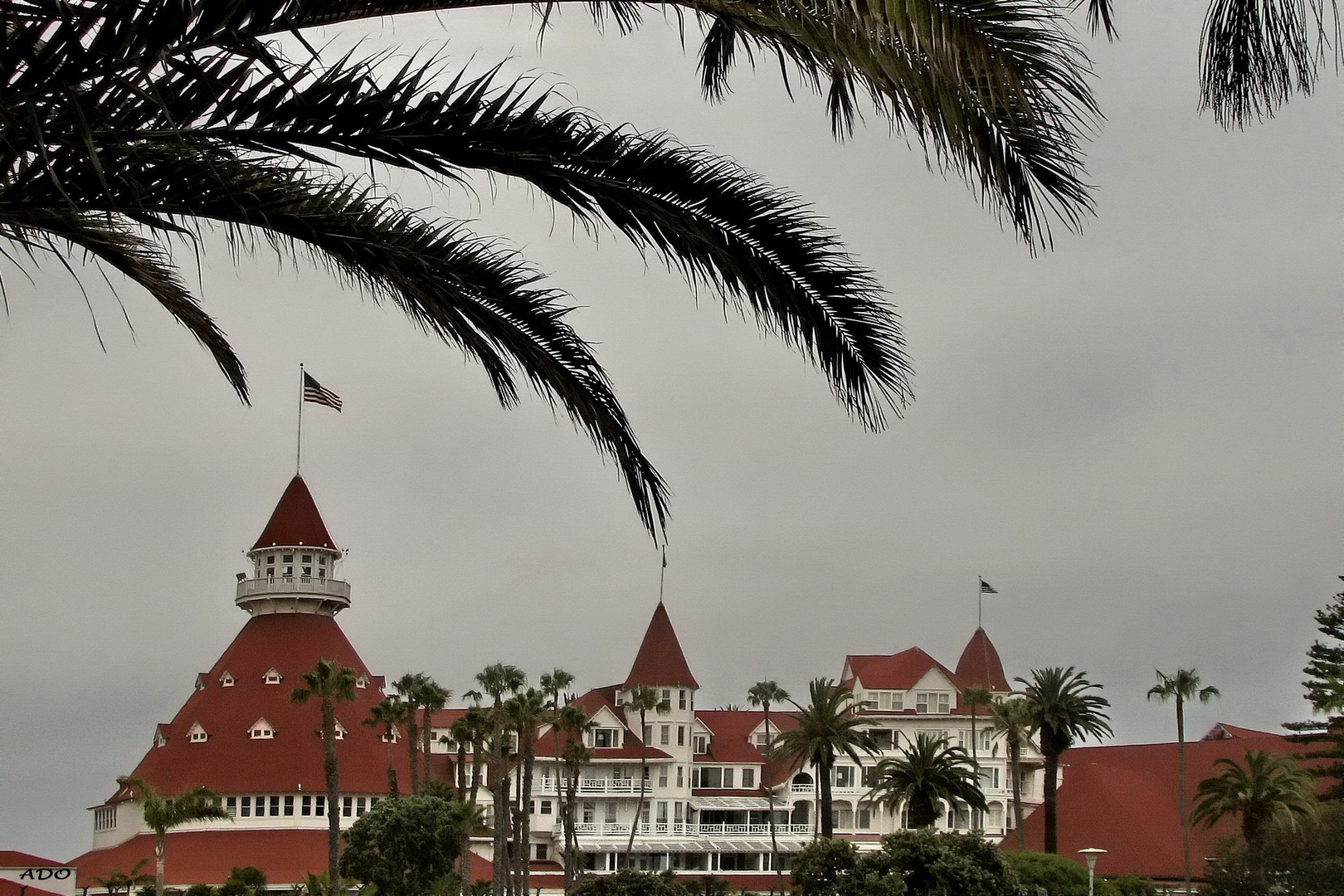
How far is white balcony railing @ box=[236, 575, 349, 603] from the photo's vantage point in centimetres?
7550

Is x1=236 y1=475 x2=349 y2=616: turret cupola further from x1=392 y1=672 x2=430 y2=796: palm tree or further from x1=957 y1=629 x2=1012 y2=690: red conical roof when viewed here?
x1=957 y1=629 x2=1012 y2=690: red conical roof

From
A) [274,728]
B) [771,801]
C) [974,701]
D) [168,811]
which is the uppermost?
[974,701]

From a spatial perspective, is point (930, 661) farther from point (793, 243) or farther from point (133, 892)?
point (793, 243)

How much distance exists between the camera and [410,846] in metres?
51.1

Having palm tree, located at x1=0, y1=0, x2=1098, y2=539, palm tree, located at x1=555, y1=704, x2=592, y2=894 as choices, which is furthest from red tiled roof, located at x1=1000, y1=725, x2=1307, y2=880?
palm tree, located at x1=0, y1=0, x2=1098, y2=539

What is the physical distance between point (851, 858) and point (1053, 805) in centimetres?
2529

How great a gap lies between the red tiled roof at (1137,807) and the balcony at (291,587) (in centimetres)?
3730

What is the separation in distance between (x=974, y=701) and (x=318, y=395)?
4025 cm

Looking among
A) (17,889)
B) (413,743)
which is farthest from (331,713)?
(17,889)

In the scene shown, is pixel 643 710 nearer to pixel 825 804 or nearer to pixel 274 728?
pixel 825 804

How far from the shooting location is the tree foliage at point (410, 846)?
5106 cm

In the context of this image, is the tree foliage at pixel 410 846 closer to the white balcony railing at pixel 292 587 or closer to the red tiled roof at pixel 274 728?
the red tiled roof at pixel 274 728

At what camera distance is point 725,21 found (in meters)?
5.41

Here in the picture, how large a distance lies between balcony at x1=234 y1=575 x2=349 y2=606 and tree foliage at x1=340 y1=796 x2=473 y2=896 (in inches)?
999
